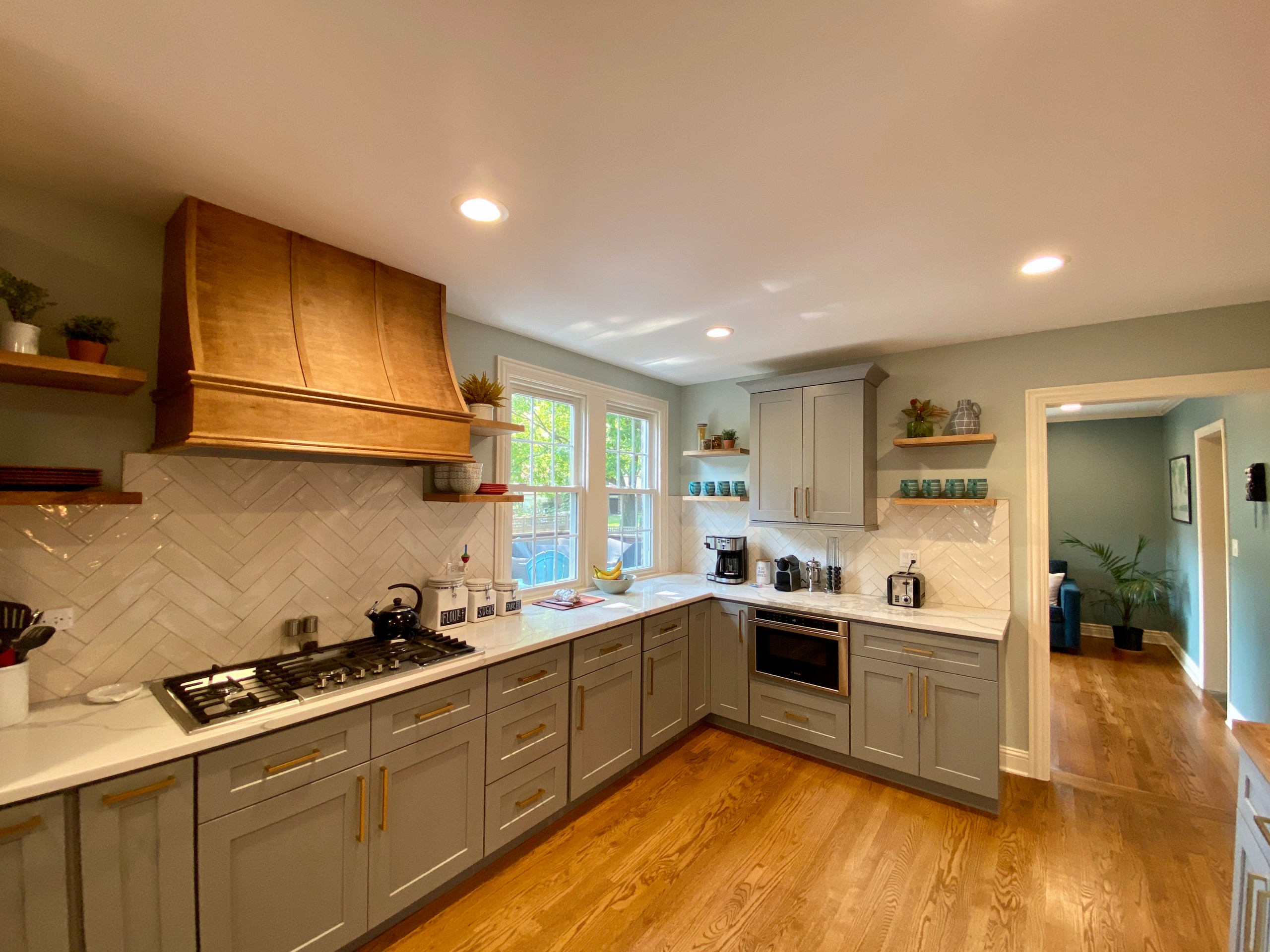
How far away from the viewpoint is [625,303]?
2.66 meters

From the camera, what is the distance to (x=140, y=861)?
139 cm

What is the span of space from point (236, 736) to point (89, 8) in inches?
66.3

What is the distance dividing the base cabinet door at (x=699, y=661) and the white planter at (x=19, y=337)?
3.02m

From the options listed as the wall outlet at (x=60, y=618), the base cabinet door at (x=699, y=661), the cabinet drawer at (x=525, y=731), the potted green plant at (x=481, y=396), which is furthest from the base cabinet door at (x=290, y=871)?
the base cabinet door at (x=699, y=661)

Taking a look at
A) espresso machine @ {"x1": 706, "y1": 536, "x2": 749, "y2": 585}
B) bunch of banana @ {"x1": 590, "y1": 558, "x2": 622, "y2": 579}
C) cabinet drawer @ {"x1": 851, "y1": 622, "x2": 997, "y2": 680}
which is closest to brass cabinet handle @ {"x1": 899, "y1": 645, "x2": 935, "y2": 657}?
cabinet drawer @ {"x1": 851, "y1": 622, "x2": 997, "y2": 680}

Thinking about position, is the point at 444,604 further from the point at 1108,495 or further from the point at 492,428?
the point at 1108,495

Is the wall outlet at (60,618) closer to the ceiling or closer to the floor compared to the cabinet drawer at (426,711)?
closer to the ceiling

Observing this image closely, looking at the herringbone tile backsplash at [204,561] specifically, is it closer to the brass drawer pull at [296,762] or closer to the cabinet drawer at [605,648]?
the brass drawer pull at [296,762]

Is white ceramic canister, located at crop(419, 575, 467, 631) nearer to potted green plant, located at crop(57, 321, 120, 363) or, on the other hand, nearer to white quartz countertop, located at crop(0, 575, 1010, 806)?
white quartz countertop, located at crop(0, 575, 1010, 806)

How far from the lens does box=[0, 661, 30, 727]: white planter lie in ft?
4.83

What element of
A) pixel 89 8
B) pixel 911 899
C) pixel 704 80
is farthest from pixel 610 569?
pixel 89 8

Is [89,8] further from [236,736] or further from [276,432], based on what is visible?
[236,736]

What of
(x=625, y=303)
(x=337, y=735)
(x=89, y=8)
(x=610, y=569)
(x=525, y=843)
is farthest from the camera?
(x=610, y=569)

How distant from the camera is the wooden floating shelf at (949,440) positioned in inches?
121
